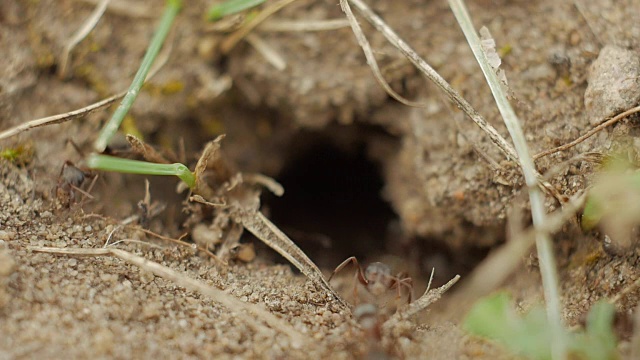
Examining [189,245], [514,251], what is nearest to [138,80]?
[189,245]

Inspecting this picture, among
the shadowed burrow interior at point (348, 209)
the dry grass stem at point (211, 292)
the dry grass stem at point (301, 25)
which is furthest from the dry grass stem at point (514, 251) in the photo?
the dry grass stem at point (301, 25)

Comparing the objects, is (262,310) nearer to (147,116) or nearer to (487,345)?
(487,345)

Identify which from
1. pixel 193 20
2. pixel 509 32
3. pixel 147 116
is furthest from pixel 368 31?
pixel 147 116

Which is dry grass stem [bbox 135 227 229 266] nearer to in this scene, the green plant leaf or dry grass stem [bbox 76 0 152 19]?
the green plant leaf

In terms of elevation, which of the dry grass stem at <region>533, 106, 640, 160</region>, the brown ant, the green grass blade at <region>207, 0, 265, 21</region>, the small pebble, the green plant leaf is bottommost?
the brown ant

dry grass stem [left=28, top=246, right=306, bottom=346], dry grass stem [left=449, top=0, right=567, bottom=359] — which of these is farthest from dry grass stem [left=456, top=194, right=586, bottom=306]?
dry grass stem [left=28, top=246, right=306, bottom=346]

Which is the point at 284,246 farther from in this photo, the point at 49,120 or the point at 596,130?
the point at 596,130
